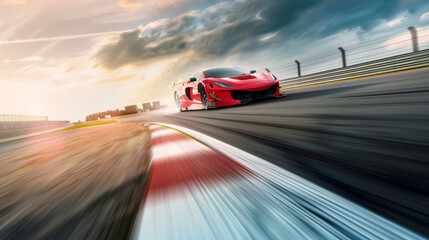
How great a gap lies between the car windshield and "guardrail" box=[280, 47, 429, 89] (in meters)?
6.12

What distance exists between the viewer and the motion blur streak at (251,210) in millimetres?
692

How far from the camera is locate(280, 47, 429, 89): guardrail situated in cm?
936

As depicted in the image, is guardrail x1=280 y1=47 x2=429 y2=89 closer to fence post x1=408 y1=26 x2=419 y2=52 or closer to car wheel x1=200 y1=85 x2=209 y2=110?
fence post x1=408 y1=26 x2=419 y2=52

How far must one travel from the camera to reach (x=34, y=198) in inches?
53.9

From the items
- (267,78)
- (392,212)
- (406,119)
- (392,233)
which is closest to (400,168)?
(392,212)

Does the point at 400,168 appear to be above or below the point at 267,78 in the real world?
below

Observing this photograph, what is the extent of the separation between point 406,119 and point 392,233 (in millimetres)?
1636

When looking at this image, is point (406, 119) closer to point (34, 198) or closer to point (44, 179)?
point (34, 198)

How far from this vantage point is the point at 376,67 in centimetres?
1084

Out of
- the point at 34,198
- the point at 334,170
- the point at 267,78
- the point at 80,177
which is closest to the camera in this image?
the point at 334,170

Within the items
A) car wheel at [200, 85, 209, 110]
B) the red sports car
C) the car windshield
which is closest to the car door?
the red sports car

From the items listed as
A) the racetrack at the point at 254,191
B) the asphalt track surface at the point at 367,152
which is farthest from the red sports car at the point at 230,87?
the racetrack at the point at 254,191

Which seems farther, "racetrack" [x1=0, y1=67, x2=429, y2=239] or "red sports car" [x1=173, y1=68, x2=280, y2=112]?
"red sports car" [x1=173, y1=68, x2=280, y2=112]

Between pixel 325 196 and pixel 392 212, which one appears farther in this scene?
pixel 325 196
